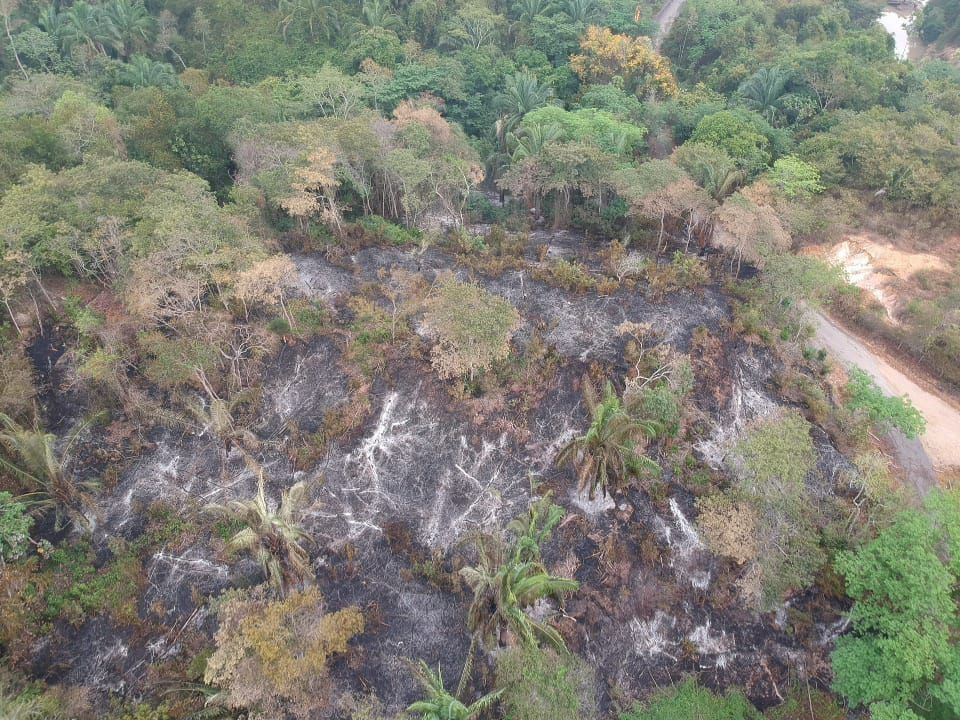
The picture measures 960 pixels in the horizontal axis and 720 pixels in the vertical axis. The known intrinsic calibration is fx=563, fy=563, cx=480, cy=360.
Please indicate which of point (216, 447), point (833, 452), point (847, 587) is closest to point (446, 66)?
point (216, 447)

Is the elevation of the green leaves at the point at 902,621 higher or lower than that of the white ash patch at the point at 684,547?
higher

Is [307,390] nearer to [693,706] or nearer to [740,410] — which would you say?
[693,706]

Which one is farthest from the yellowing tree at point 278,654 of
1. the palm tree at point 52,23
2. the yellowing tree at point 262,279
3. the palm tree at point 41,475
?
the palm tree at point 52,23

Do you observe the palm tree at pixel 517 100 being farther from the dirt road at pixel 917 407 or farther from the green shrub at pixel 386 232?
the dirt road at pixel 917 407

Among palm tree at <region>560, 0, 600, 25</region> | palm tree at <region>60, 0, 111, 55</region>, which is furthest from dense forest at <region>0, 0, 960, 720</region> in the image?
palm tree at <region>560, 0, 600, 25</region>

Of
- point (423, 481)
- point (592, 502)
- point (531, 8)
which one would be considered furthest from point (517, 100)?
point (592, 502)

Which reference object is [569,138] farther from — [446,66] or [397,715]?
[397,715]
